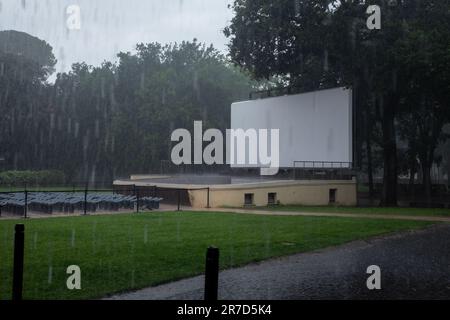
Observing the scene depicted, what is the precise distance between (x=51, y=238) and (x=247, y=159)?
27693 mm

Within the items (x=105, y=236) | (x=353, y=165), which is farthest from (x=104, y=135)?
(x=105, y=236)

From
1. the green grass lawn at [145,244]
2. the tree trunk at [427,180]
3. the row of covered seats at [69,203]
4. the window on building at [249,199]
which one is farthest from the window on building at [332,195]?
the green grass lawn at [145,244]

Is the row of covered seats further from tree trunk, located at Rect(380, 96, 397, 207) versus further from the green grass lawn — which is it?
tree trunk, located at Rect(380, 96, 397, 207)

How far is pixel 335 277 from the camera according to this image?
26.1 ft

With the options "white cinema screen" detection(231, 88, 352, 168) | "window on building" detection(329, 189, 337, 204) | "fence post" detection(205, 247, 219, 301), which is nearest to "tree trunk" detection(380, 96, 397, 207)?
"white cinema screen" detection(231, 88, 352, 168)

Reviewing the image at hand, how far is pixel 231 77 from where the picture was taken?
66062mm

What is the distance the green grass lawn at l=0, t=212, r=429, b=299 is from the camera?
24.4ft

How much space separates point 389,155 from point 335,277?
26613mm

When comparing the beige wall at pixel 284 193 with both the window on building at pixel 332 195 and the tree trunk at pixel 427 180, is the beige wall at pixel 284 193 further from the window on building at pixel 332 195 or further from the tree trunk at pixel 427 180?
the tree trunk at pixel 427 180

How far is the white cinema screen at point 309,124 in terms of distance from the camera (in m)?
32.8

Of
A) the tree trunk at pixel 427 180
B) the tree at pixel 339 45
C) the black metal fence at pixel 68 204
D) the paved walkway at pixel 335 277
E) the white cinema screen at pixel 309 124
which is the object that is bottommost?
the paved walkway at pixel 335 277

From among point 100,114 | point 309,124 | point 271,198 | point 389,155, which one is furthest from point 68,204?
point 100,114

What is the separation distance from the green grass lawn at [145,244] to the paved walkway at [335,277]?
483 millimetres
